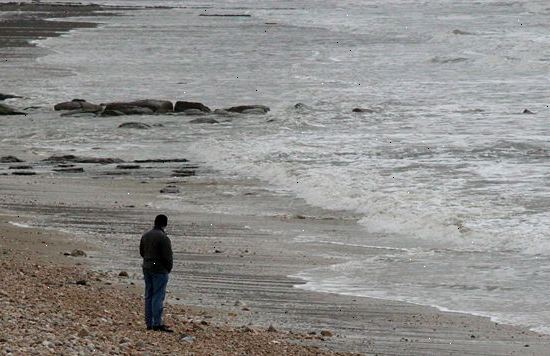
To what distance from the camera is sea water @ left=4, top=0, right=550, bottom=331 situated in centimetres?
1504

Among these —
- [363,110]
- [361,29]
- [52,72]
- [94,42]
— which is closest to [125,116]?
[363,110]

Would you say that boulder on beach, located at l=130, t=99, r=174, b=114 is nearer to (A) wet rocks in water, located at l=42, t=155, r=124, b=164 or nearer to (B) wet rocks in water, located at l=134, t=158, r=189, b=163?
(B) wet rocks in water, located at l=134, t=158, r=189, b=163

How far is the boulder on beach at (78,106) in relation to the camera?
3353cm

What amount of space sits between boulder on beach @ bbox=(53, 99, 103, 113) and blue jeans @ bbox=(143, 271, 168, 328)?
2272 cm

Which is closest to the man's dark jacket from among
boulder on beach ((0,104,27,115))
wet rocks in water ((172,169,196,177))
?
wet rocks in water ((172,169,196,177))

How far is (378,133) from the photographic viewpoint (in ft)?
93.6

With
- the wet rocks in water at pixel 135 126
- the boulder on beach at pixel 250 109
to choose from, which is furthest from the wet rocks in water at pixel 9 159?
the boulder on beach at pixel 250 109

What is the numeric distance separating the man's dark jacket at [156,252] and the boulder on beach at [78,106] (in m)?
22.7

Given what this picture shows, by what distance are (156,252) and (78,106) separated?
23344 millimetres

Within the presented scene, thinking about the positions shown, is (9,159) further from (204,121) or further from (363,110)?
(363,110)

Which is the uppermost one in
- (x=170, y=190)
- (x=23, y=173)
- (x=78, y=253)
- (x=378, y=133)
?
(x=78, y=253)

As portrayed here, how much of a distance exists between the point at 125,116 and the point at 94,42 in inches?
1102

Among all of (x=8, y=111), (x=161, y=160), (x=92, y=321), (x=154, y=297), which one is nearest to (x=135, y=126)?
(x=8, y=111)

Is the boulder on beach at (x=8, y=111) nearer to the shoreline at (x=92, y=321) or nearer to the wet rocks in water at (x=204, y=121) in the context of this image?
the wet rocks in water at (x=204, y=121)
